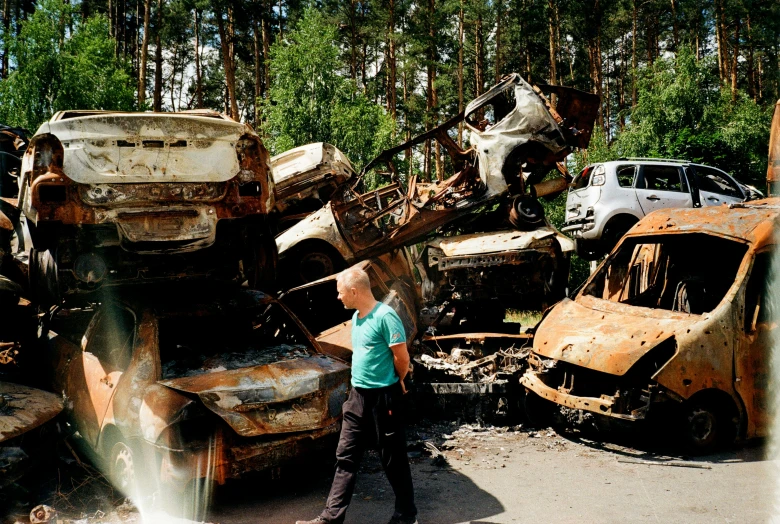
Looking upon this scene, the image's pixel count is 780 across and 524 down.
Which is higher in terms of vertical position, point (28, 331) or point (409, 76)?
point (409, 76)

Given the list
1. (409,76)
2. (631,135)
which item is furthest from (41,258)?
(409,76)

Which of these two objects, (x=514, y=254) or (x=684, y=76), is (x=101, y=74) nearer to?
(x=514, y=254)

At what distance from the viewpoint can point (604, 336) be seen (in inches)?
249

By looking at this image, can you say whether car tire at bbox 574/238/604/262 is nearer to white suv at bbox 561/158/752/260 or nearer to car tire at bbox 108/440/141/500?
white suv at bbox 561/158/752/260

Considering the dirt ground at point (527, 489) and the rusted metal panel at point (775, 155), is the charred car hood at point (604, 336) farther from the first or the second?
the rusted metal panel at point (775, 155)

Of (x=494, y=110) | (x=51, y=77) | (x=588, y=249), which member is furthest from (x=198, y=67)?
(x=494, y=110)

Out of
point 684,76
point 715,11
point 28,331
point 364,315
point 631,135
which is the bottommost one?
point 28,331

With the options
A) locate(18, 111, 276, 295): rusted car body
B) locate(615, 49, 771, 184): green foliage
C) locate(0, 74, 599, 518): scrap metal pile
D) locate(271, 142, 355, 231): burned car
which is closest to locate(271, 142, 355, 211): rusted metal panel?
locate(271, 142, 355, 231): burned car

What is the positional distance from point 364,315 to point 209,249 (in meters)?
2.85

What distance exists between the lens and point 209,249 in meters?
6.76

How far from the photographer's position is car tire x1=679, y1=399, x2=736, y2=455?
6.09m

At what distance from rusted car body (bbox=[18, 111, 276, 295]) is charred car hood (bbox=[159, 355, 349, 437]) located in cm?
164

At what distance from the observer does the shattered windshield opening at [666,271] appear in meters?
7.19

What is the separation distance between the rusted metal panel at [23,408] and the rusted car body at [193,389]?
239mm
